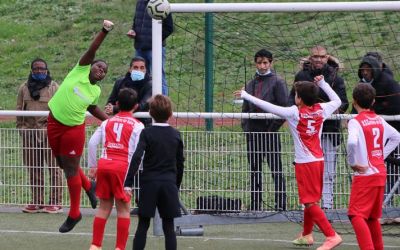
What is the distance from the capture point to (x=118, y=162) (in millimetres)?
9906

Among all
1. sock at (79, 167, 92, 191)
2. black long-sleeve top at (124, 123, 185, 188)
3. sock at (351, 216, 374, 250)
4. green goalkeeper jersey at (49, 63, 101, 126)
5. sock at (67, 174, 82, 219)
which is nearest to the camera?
black long-sleeve top at (124, 123, 185, 188)

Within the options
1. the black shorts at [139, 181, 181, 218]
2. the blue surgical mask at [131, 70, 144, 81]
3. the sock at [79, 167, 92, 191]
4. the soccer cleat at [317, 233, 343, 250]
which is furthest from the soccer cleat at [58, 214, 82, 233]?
the soccer cleat at [317, 233, 343, 250]

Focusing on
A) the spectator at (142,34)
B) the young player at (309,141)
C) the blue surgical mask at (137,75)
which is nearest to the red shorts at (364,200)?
the young player at (309,141)

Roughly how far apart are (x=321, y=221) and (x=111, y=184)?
197 centimetres

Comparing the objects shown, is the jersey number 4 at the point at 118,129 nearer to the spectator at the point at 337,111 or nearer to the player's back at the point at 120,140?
the player's back at the point at 120,140

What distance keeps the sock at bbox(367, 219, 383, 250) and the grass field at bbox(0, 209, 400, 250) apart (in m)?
0.88

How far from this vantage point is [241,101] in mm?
11172

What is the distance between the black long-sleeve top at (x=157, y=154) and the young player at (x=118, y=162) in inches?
19.9

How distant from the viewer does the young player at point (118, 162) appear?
9.88 m

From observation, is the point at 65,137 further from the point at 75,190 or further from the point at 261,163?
the point at 261,163

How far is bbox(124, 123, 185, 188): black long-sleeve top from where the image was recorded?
932 cm

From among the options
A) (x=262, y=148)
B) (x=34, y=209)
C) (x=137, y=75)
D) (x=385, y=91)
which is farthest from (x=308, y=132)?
(x=34, y=209)

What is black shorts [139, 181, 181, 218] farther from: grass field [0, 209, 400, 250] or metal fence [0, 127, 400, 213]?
metal fence [0, 127, 400, 213]

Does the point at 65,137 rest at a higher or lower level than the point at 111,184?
higher
